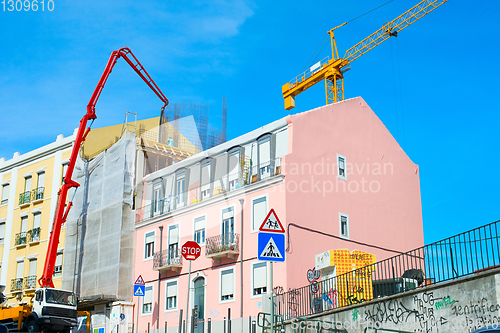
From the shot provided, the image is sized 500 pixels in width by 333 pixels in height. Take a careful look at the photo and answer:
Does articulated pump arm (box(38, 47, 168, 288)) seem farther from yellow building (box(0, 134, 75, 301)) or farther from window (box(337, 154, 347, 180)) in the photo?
window (box(337, 154, 347, 180))

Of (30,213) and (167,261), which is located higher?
(30,213)

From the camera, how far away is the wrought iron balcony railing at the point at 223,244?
2739 cm

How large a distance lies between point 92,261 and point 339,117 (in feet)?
62.2

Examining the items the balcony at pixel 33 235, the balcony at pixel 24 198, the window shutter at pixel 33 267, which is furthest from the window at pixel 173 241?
the balcony at pixel 24 198

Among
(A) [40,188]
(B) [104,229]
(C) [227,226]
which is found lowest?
(C) [227,226]

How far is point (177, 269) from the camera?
3123cm

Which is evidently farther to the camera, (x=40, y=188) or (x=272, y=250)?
(x=40, y=188)

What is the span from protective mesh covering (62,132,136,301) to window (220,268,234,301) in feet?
28.5

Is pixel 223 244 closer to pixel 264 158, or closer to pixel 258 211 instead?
pixel 258 211

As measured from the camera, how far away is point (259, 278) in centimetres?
2592

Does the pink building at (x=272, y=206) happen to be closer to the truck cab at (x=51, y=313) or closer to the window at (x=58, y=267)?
the truck cab at (x=51, y=313)

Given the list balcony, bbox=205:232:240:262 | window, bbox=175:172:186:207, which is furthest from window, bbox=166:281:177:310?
window, bbox=175:172:186:207

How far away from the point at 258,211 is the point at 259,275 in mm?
3265

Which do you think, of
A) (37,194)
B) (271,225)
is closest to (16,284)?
(37,194)
